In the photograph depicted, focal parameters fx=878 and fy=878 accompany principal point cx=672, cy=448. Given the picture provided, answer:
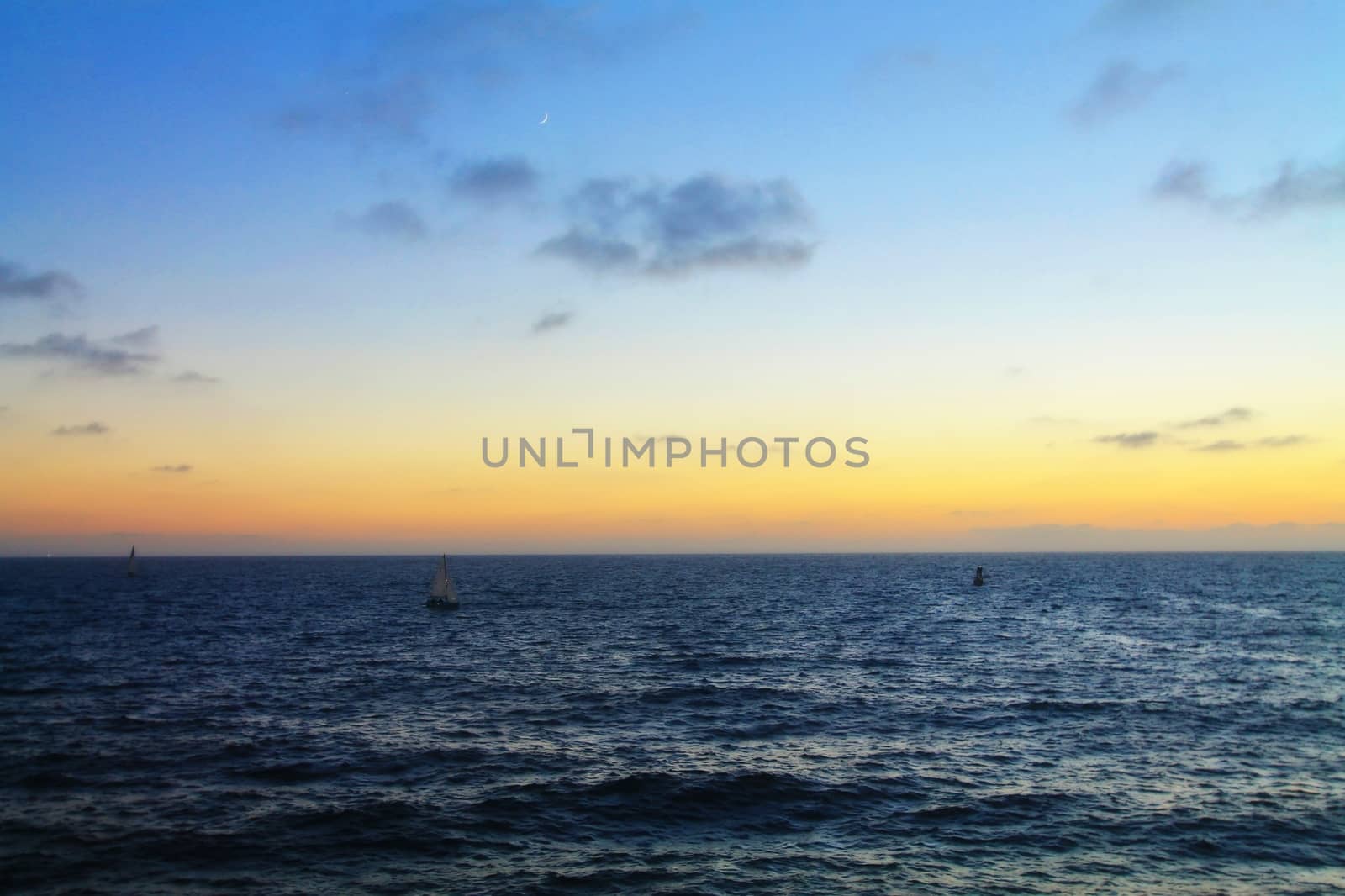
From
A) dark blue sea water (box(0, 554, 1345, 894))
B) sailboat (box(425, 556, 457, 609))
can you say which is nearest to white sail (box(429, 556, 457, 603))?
sailboat (box(425, 556, 457, 609))

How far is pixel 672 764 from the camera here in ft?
121

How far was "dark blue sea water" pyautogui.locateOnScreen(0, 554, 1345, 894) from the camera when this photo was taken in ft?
87.2

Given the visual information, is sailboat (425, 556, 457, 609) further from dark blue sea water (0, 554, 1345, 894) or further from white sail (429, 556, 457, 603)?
dark blue sea water (0, 554, 1345, 894)

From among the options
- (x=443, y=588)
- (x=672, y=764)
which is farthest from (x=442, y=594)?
(x=672, y=764)

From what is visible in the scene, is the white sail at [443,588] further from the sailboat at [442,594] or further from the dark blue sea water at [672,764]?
the dark blue sea water at [672,764]

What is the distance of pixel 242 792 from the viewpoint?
32906mm

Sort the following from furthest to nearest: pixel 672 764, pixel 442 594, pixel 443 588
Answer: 1. pixel 443 588
2. pixel 442 594
3. pixel 672 764

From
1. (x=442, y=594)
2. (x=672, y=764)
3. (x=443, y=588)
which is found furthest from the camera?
(x=443, y=588)

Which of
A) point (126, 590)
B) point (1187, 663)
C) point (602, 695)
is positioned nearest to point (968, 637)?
point (1187, 663)

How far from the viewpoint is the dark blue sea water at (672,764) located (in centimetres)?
2658

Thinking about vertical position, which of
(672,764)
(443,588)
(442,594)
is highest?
(443,588)

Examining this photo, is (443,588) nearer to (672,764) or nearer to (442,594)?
(442,594)

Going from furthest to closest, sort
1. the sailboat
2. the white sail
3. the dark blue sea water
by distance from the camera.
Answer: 1. the white sail
2. the sailboat
3. the dark blue sea water

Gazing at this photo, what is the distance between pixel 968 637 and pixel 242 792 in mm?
66181
